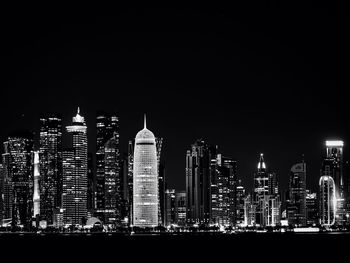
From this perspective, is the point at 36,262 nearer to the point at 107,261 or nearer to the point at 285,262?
the point at 107,261

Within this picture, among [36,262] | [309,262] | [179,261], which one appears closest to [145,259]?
[179,261]

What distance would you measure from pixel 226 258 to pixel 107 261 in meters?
21.7

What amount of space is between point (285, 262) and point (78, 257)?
3873cm


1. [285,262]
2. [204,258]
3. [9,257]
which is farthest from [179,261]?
[9,257]

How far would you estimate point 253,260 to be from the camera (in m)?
148

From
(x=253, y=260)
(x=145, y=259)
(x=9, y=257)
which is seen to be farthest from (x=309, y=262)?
(x=9, y=257)

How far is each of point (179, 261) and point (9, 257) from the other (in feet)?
105

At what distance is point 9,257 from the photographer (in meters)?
155

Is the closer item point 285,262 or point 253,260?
point 285,262

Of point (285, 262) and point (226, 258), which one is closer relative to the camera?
point (285, 262)

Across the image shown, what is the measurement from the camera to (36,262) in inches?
5595

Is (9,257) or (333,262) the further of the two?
(9,257)

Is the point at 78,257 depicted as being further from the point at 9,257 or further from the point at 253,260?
the point at 253,260

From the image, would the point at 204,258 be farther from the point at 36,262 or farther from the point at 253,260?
the point at 36,262
